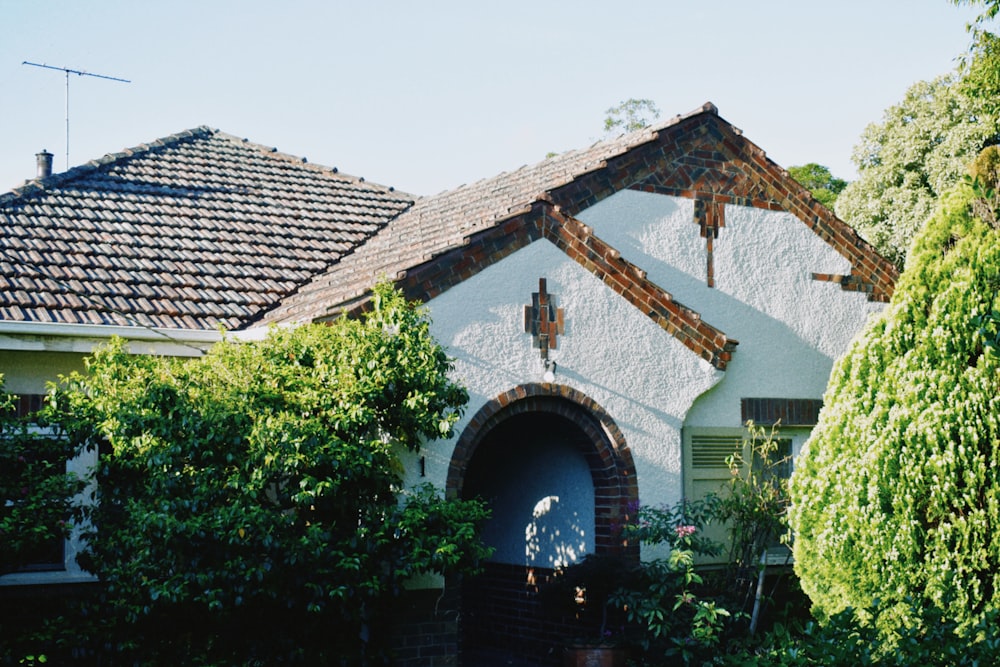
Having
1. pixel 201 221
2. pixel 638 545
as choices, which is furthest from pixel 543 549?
pixel 201 221

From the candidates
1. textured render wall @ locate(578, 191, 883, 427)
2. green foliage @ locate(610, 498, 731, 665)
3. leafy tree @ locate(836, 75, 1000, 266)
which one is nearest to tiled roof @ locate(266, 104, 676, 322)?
textured render wall @ locate(578, 191, 883, 427)

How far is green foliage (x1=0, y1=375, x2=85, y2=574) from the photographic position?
8102 mm

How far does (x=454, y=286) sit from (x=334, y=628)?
339cm

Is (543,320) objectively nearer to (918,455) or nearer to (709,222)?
(709,222)

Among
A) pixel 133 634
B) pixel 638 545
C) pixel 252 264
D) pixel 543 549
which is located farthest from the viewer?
pixel 252 264

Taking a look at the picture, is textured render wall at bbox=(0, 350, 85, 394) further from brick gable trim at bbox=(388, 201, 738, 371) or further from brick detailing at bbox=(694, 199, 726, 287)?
brick detailing at bbox=(694, 199, 726, 287)

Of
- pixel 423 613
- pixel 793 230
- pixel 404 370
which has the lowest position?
pixel 423 613

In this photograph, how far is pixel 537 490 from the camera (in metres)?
12.5

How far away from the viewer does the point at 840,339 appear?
13914 mm

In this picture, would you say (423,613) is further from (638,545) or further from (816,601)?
(816,601)

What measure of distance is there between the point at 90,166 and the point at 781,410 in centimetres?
962

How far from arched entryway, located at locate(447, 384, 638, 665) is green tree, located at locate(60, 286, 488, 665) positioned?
1.37 meters

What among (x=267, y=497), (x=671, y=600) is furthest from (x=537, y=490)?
(x=267, y=497)

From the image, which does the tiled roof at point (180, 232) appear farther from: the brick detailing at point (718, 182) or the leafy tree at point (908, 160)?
the leafy tree at point (908, 160)
